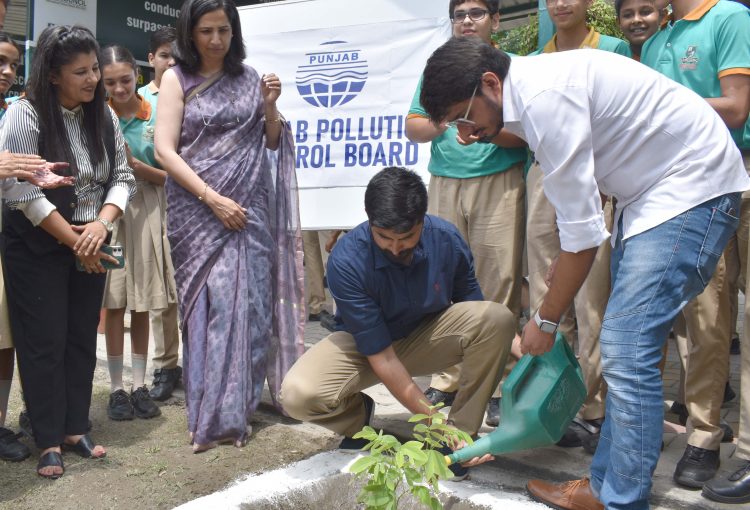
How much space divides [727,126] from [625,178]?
2.60 ft

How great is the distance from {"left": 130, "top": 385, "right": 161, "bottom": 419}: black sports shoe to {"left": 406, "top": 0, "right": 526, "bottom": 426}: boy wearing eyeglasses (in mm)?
1699

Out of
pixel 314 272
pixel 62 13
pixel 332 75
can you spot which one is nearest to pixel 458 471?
pixel 332 75

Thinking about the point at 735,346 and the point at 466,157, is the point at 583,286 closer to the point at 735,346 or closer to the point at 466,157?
the point at 466,157

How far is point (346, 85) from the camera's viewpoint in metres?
4.96

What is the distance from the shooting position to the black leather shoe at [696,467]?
3086mm

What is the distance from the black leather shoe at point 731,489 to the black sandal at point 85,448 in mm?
2515

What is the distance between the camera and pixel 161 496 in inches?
126

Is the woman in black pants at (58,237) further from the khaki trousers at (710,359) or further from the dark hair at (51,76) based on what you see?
the khaki trousers at (710,359)

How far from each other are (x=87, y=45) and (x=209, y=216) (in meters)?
0.93

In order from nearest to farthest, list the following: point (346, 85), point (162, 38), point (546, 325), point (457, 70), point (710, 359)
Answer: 1. point (457, 70)
2. point (546, 325)
3. point (710, 359)
4. point (346, 85)
5. point (162, 38)

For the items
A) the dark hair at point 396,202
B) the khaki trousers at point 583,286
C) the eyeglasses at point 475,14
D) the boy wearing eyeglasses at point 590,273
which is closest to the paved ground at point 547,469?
the boy wearing eyeglasses at point 590,273

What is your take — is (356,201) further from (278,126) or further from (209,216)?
(209,216)

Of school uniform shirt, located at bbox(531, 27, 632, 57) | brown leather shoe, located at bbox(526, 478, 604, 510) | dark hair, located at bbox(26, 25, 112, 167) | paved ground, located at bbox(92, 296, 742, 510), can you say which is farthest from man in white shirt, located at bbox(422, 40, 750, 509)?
dark hair, located at bbox(26, 25, 112, 167)

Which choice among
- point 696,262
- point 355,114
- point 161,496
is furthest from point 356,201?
point 696,262
